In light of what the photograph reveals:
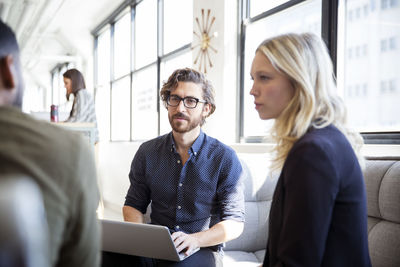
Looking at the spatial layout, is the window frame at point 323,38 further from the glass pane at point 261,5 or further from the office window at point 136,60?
the office window at point 136,60

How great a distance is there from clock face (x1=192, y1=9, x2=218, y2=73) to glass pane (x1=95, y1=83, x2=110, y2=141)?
3.99 m

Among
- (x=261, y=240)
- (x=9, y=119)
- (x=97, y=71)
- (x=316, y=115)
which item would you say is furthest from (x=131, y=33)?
(x=9, y=119)

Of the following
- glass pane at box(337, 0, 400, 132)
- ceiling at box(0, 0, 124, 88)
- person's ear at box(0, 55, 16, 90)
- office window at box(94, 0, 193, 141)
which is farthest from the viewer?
ceiling at box(0, 0, 124, 88)

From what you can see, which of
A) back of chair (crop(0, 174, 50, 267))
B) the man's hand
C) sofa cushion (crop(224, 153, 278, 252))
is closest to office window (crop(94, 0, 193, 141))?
sofa cushion (crop(224, 153, 278, 252))

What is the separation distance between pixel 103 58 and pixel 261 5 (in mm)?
5288

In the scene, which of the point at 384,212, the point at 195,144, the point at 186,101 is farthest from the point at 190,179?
the point at 384,212

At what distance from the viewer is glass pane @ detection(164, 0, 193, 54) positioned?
4809 mm

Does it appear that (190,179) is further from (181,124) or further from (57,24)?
(57,24)

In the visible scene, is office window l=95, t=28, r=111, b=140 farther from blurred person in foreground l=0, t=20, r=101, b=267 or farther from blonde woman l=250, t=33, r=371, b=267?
blurred person in foreground l=0, t=20, r=101, b=267

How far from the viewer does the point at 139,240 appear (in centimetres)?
137

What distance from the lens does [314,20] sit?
2943mm

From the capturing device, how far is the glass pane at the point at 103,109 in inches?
307

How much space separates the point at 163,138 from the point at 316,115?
102cm

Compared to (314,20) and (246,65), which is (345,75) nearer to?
(314,20)
